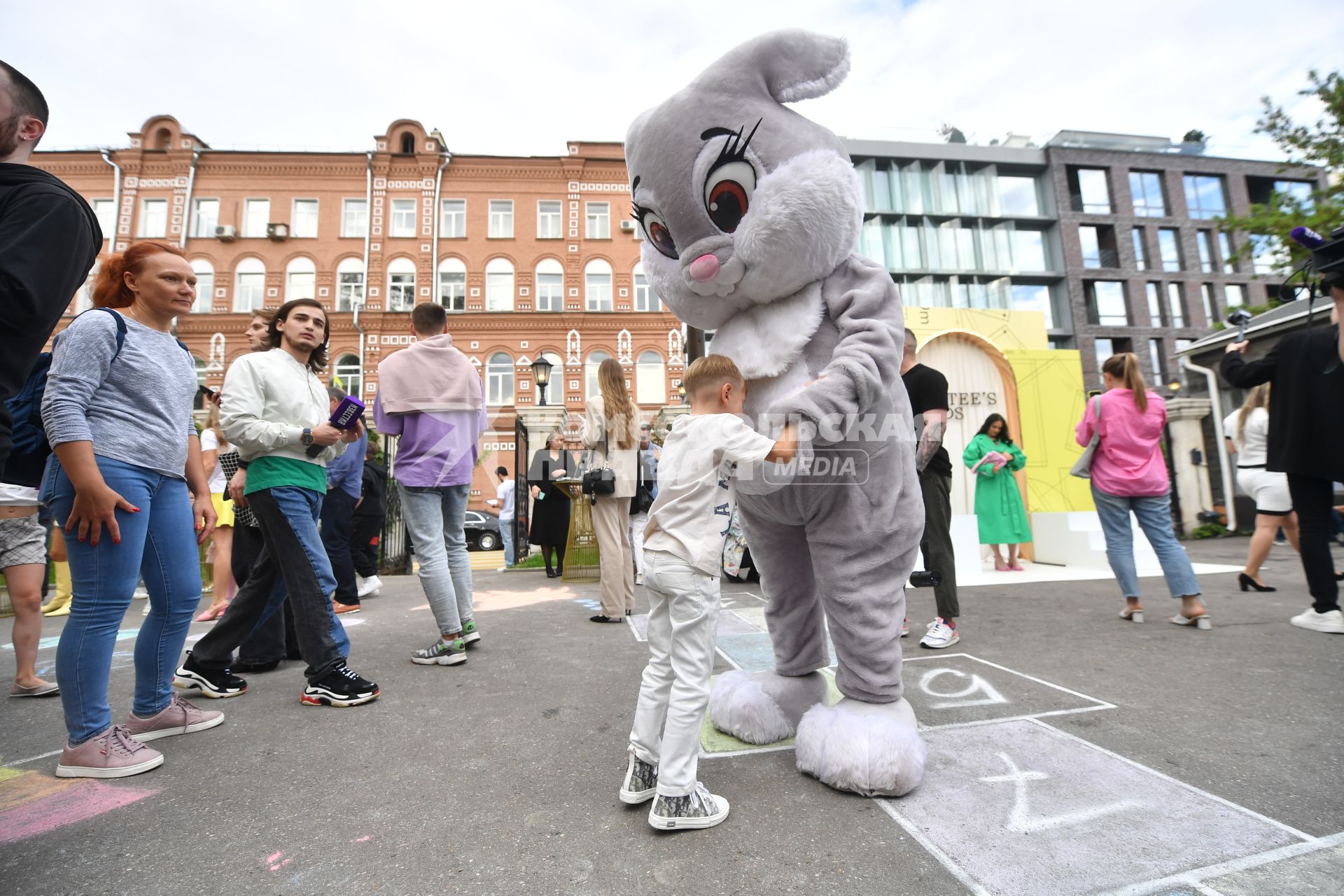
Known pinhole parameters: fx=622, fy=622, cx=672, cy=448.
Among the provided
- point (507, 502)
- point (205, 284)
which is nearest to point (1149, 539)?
point (507, 502)

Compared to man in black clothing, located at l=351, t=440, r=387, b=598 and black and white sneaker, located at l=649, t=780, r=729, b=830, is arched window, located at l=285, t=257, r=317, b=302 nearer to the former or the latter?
man in black clothing, located at l=351, t=440, r=387, b=598

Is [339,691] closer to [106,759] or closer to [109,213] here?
[106,759]

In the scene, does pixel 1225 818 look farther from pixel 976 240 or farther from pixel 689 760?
pixel 976 240

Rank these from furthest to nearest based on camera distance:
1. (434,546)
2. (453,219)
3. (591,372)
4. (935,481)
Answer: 1. (453,219)
2. (591,372)
3. (935,481)
4. (434,546)

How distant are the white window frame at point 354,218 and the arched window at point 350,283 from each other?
0.98m

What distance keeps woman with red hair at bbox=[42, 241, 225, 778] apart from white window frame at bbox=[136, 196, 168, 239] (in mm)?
26919

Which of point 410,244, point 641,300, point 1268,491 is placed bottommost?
point 1268,491

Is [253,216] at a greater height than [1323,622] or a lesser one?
greater

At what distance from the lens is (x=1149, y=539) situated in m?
4.03

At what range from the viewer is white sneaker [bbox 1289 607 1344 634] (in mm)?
3602

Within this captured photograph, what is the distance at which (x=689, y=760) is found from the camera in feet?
5.48

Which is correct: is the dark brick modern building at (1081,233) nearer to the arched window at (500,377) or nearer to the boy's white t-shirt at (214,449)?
the arched window at (500,377)

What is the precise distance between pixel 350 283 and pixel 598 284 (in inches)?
363

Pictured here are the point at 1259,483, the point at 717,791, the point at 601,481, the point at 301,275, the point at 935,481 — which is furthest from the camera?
the point at 301,275
